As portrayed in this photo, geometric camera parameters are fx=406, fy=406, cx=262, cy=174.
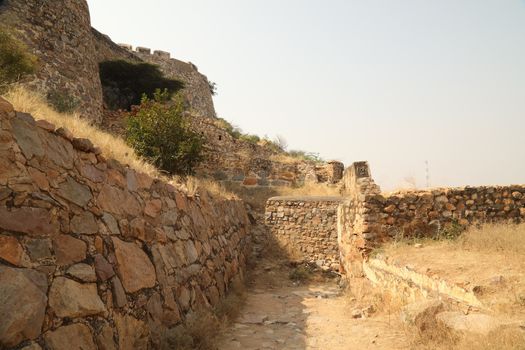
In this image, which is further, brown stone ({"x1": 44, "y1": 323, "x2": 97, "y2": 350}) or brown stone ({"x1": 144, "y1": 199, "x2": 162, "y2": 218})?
brown stone ({"x1": 144, "y1": 199, "x2": 162, "y2": 218})

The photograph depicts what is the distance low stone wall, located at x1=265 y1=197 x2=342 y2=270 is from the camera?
11.0m

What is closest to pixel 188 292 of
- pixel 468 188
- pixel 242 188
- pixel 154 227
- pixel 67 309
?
pixel 154 227

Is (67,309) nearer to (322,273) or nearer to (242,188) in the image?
(322,273)

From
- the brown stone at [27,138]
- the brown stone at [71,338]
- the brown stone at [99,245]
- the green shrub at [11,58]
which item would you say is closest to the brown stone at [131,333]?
the brown stone at [71,338]

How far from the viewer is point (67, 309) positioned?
3.01m

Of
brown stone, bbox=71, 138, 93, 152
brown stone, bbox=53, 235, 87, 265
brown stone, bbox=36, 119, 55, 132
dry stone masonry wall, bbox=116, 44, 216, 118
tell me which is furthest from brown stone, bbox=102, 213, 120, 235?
dry stone masonry wall, bbox=116, 44, 216, 118

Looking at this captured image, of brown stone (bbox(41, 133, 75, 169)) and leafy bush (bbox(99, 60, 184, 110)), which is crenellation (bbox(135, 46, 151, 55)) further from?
brown stone (bbox(41, 133, 75, 169))

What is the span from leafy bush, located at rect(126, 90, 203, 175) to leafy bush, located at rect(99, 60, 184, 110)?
7128mm

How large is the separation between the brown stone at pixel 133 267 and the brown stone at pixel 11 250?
1159 mm

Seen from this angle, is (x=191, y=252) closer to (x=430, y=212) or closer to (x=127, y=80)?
(x=430, y=212)

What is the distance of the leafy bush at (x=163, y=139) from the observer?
10.6 metres

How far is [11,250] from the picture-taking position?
2734 millimetres

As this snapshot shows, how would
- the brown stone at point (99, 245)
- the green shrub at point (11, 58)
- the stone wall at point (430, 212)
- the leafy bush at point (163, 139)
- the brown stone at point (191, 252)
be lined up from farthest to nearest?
1. the leafy bush at point (163, 139)
2. the green shrub at point (11, 58)
3. the stone wall at point (430, 212)
4. the brown stone at point (191, 252)
5. the brown stone at point (99, 245)

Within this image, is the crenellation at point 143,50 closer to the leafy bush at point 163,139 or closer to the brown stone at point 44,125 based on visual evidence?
the leafy bush at point 163,139
